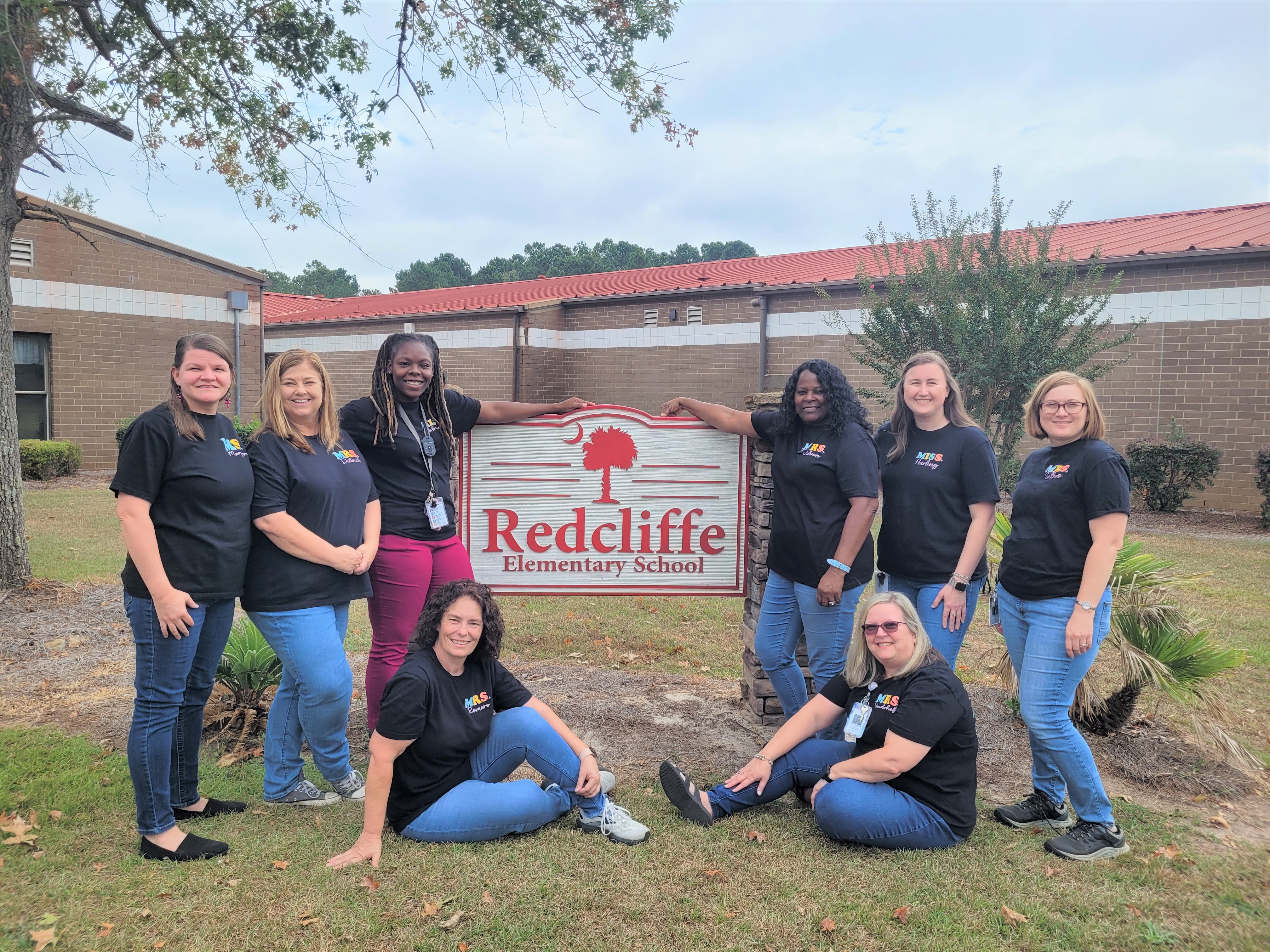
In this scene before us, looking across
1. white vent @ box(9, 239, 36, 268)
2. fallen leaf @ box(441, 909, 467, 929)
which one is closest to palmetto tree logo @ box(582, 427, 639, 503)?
fallen leaf @ box(441, 909, 467, 929)

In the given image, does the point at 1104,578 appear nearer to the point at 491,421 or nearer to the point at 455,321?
the point at 491,421

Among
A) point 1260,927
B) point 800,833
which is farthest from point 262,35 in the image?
point 1260,927

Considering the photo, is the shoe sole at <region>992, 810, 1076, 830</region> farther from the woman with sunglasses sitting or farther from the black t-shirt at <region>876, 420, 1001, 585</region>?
the black t-shirt at <region>876, 420, 1001, 585</region>

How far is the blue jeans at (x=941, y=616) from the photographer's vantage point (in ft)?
11.2

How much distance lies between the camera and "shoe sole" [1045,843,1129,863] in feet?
9.88

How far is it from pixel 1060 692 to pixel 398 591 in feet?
8.47

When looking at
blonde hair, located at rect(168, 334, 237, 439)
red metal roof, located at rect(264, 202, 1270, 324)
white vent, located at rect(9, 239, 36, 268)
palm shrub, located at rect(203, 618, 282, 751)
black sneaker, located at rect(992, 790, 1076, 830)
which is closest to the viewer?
blonde hair, located at rect(168, 334, 237, 439)

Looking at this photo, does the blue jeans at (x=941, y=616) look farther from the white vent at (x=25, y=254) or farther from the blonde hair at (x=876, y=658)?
the white vent at (x=25, y=254)

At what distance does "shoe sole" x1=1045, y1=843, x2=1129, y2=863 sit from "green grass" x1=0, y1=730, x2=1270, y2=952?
4 centimetres

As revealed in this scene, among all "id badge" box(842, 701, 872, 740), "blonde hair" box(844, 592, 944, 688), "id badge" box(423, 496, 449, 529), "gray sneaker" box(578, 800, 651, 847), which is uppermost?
"id badge" box(423, 496, 449, 529)

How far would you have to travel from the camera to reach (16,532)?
661 centimetres

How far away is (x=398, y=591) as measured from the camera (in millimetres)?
3500

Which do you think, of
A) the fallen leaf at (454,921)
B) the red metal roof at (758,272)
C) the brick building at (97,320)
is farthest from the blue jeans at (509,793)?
the brick building at (97,320)

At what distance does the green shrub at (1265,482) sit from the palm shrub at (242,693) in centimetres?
1178
